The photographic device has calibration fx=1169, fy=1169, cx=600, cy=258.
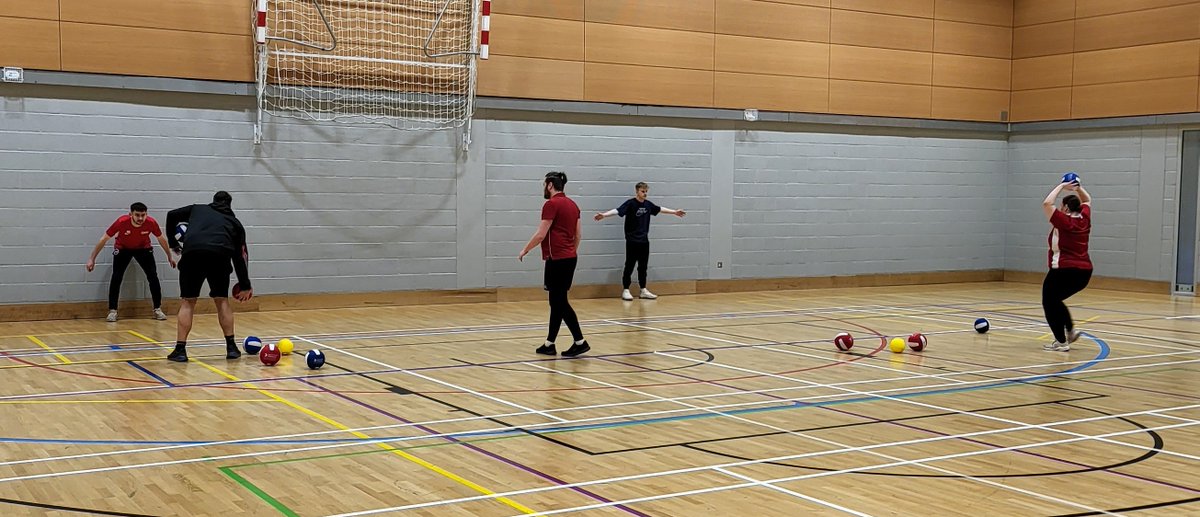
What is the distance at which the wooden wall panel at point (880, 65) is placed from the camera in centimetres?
2034

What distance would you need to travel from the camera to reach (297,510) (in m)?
5.66

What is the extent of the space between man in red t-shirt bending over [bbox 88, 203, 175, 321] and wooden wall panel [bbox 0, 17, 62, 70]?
2071 mm

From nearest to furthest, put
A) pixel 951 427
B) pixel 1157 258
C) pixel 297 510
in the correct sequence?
1. pixel 297 510
2. pixel 951 427
3. pixel 1157 258

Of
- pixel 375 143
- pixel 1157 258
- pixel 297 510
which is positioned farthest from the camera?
pixel 1157 258

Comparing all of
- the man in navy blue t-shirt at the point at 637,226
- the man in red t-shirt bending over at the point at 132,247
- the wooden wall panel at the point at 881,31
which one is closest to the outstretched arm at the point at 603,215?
the man in navy blue t-shirt at the point at 637,226

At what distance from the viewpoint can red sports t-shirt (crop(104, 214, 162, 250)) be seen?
1419 centimetres

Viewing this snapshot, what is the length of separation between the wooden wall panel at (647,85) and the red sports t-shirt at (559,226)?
7008mm

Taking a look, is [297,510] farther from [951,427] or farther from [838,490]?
[951,427]

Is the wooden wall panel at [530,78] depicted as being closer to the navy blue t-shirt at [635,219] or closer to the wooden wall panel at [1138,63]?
the navy blue t-shirt at [635,219]

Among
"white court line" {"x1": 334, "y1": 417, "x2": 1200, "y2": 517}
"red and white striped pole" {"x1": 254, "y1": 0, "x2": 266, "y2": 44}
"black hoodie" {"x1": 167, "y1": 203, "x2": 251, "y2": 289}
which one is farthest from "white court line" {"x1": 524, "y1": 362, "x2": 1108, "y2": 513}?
"red and white striped pole" {"x1": 254, "y1": 0, "x2": 266, "y2": 44}

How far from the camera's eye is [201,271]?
10.7 metres

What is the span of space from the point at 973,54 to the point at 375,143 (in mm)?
11697

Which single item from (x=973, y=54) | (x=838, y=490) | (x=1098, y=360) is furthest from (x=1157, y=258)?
(x=838, y=490)

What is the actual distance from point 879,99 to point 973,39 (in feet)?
8.20
